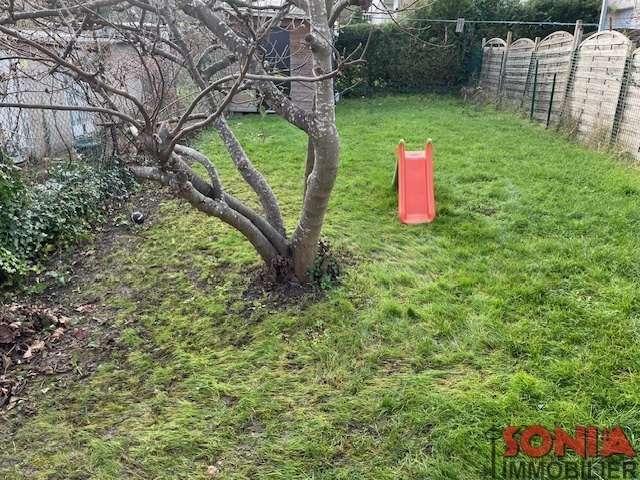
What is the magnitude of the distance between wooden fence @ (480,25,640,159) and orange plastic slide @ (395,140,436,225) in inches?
119

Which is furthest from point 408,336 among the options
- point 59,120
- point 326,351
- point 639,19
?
point 639,19

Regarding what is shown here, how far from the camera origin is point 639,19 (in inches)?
438

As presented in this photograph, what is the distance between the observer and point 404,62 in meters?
13.4

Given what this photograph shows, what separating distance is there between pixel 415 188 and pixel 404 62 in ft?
31.8

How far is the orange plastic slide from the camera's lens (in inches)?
187

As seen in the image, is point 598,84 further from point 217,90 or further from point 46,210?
point 46,210

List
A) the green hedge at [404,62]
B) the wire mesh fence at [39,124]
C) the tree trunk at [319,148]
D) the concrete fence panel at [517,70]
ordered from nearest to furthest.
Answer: the tree trunk at [319,148] → the wire mesh fence at [39,124] → the concrete fence panel at [517,70] → the green hedge at [404,62]

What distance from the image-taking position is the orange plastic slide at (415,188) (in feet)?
15.6

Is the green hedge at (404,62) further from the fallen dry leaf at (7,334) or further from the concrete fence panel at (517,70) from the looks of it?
the fallen dry leaf at (7,334)

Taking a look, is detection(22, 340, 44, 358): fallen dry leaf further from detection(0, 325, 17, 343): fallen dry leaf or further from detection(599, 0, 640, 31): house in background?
detection(599, 0, 640, 31): house in background

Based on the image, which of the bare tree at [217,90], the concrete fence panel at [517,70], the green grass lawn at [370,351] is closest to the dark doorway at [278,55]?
the bare tree at [217,90]

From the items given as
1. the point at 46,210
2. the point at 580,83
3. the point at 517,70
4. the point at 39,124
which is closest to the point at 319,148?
the point at 46,210

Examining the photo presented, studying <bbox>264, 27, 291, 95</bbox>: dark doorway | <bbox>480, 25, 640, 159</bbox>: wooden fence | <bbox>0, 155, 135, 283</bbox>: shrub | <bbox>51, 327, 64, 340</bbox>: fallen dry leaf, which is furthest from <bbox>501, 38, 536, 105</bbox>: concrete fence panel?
<bbox>51, 327, 64, 340</bbox>: fallen dry leaf

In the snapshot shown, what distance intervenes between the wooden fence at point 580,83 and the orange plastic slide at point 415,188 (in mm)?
3020
